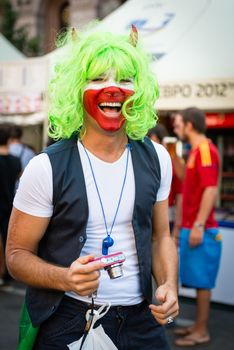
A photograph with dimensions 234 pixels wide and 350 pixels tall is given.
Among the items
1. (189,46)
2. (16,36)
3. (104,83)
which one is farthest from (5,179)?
(16,36)

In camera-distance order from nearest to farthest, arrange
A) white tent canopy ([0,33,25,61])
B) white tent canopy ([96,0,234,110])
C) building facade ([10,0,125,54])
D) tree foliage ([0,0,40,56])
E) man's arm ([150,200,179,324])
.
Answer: man's arm ([150,200,179,324]) → white tent canopy ([96,0,234,110]) → white tent canopy ([0,33,25,61]) → tree foliage ([0,0,40,56]) → building facade ([10,0,125,54])

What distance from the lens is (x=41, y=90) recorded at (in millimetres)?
6793

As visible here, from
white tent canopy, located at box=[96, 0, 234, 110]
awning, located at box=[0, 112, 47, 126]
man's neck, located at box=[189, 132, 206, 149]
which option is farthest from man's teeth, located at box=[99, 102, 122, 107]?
awning, located at box=[0, 112, 47, 126]

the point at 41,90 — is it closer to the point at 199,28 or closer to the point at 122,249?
the point at 199,28

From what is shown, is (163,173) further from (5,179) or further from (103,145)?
(5,179)

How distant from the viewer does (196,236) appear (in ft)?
12.9

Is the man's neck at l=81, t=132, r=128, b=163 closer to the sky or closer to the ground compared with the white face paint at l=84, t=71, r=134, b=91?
closer to the ground

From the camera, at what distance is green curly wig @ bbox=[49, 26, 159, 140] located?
5.99 ft

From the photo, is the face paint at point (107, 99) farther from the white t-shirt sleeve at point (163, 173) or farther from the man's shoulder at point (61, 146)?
the white t-shirt sleeve at point (163, 173)

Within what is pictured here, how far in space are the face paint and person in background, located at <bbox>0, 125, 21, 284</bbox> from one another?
12.8 ft

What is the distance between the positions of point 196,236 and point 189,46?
3074 millimetres

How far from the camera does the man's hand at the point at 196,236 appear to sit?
12.9ft

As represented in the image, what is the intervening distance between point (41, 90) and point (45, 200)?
206 inches

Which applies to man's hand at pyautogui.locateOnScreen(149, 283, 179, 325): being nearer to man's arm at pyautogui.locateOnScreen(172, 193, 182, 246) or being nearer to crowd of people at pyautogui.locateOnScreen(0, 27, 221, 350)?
crowd of people at pyautogui.locateOnScreen(0, 27, 221, 350)
